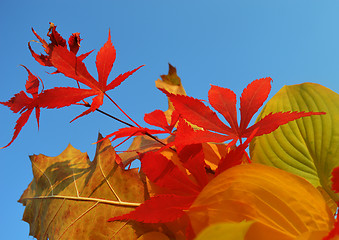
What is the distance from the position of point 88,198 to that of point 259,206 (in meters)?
0.21

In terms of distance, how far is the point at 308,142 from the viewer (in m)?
0.41

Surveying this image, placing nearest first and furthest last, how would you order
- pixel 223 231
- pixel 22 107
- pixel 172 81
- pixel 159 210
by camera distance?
pixel 223 231 → pixel 159 210 → pixel 22 107 → pixel 172 81

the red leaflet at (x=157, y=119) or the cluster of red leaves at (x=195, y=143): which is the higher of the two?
the red leaflet at (x=157, y=119)

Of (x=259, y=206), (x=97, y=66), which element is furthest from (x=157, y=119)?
(x=259, y=206)

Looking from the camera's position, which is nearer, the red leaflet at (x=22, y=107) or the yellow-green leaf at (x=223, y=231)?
the yellow-green leaf at (x=223, y=231)

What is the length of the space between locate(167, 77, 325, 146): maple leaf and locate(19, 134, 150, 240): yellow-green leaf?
0.31ft

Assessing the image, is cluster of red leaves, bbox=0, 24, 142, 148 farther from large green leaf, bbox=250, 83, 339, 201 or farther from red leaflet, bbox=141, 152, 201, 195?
large green leaf, bbox=250, 83, 339, 201

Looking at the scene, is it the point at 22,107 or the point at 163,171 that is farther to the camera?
the point at 22,107

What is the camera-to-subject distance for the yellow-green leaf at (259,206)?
0.21 meters

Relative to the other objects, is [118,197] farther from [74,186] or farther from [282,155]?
[282,155]

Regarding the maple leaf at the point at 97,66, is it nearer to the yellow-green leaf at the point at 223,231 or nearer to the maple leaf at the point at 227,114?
the maple leaf at the point at 227,114

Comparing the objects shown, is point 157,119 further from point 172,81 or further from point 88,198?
point 172,81

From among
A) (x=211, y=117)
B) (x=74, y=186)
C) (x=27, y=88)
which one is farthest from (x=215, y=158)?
(x=27, y=88)

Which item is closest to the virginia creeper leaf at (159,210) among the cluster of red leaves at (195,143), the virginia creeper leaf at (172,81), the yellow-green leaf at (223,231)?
the cluster of red leaves at (195,143)
